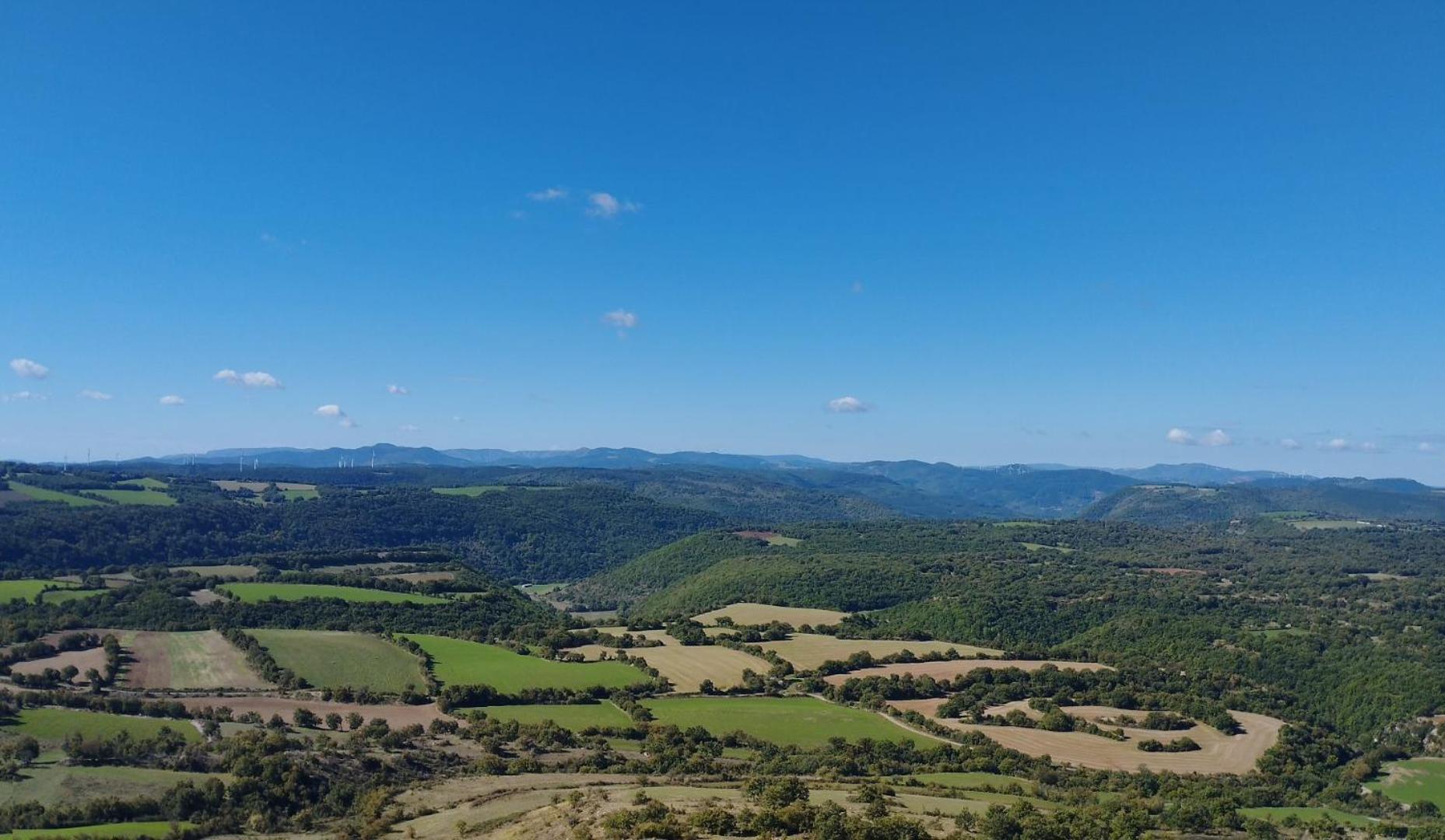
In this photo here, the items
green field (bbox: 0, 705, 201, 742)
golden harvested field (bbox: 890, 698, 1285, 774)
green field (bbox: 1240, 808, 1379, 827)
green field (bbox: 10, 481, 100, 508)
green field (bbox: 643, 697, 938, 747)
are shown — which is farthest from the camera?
green field (bbox: 10, 481, 100, 508)

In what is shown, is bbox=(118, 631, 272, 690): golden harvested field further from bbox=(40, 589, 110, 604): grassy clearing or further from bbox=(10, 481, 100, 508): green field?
bbox=(10, 481, 100, 508): green field

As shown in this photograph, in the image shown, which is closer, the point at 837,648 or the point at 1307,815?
the point at 1307,815

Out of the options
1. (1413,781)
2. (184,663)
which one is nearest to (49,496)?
(184,663)

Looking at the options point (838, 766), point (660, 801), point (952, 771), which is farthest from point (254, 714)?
point (952, 771)

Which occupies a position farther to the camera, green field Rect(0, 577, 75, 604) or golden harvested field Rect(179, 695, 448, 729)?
green field Rect(0, 577, 75, 604)

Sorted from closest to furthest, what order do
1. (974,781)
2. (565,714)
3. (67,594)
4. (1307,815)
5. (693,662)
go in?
1. (1307,815)
2. (974,781)
3. (565,714)
4. (693,662)
5. (67,594)

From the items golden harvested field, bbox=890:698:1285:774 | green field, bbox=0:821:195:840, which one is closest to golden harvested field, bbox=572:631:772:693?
golden harvested field, bbox=890:698:1285:774

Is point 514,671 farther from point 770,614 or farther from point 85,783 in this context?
point 770,614

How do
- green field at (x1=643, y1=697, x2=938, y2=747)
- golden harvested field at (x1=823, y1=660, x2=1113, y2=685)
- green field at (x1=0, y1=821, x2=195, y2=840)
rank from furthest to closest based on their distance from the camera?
golden harvested field at (x1=823, y1=660, x2=1113, y2=685) < green field at (x1=643, y1=697, x2=938, y2=747) < green field at (x1=0, y1=821, x2=195, y2=840)
